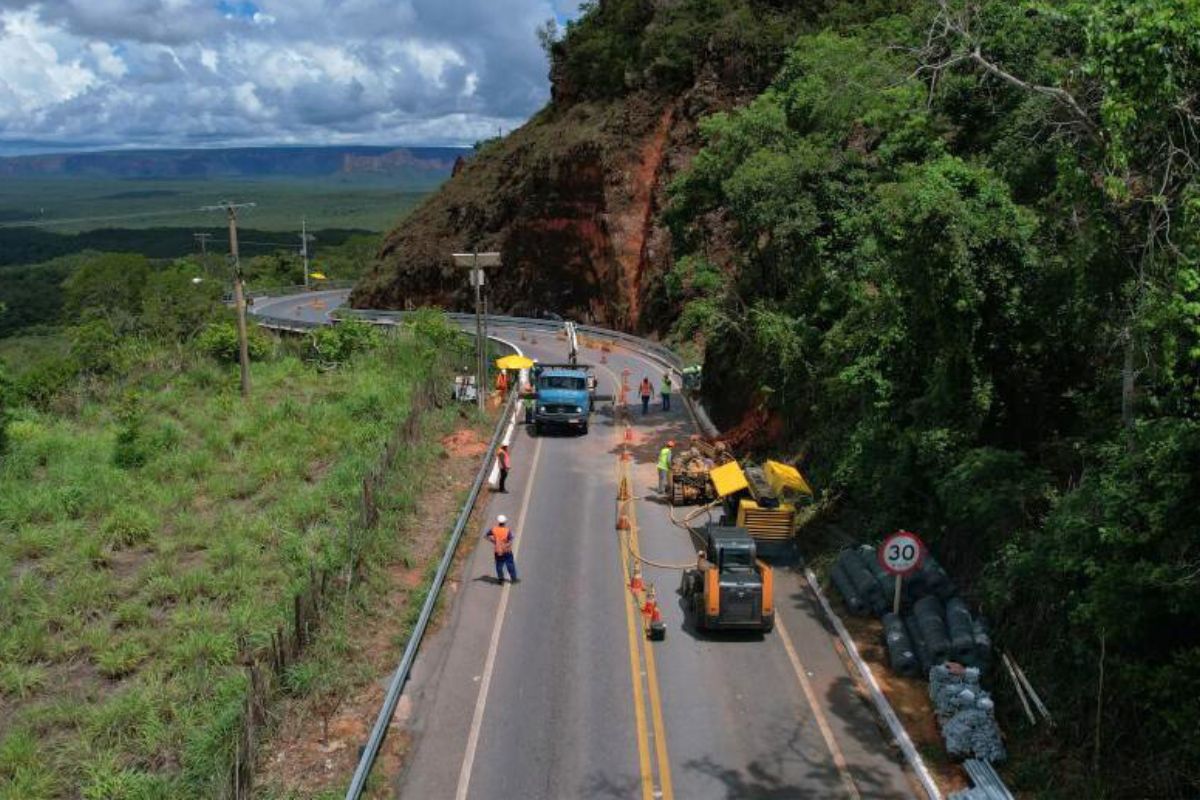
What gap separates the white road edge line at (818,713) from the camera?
525 inches

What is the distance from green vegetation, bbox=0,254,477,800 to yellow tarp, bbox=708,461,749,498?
7.47 m

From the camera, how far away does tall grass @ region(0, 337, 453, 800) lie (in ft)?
48.6

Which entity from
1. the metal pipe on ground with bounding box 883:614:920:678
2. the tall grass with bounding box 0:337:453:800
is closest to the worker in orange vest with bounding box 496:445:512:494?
the tall grass with bounding box 0:337:453:800

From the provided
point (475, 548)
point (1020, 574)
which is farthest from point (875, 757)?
point (475, 548)

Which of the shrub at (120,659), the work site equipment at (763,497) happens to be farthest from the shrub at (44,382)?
the work site equipment at (763,497)

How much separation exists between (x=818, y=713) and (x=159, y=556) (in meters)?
15.9

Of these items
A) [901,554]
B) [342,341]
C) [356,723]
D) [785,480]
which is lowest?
[356,723]

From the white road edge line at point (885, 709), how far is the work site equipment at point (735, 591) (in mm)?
1348

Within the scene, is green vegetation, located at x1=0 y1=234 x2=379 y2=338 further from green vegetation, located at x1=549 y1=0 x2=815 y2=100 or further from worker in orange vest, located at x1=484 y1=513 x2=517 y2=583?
worker in orange vest, located at x1=484 y1=513 x2=517 y2=583

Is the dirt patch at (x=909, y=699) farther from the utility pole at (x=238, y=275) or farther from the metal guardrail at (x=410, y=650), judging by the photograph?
the utility pole at (x=238, y=275)

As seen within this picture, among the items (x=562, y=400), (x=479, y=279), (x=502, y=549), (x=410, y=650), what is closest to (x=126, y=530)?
(x=502, y=549)

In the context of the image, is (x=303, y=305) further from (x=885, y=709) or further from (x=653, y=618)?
(x=885, y=709)

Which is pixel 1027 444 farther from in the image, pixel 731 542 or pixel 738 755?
pixel 738 755

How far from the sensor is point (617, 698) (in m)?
15.6
